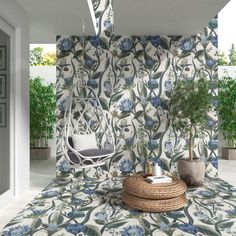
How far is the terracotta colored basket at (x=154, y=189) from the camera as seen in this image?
137 inches

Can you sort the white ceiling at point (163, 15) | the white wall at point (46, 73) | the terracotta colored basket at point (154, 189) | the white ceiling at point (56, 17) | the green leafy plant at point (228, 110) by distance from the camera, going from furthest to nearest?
the white wall at point (46, 73)
the green leafy plant at point (228, 110)
the white ceiling at point (56, 17)
the white ceiling at point (163, 15)
the terracotta colored basket at point (154, 189)

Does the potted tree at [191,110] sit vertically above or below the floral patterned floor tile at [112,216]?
above

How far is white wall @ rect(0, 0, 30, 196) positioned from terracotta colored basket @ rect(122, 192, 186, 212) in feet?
5.90

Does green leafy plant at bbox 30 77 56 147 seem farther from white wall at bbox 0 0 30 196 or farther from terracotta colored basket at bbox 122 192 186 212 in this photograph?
terracotta colored basket at bbox 122 192 186 212

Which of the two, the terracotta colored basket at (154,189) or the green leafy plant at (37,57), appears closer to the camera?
the terracotta colored basket at (154,189)

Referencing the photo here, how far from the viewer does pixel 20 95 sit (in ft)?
14.5

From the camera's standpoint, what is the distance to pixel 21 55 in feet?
14.7

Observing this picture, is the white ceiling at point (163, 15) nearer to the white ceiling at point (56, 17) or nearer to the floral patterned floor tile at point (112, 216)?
the white ceiling at point (56, 17)

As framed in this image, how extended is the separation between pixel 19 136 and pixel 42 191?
0.90 metres

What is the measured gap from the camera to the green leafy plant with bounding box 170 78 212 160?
484 cm

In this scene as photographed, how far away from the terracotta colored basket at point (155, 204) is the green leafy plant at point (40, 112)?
4585mm

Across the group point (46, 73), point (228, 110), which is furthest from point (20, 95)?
point (228, 110)

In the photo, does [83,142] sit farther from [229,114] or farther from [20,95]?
[229,114]

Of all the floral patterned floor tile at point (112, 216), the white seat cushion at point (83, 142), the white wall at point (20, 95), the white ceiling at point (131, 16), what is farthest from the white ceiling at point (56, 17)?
the floral patterned floor tile at point (112, 216)
